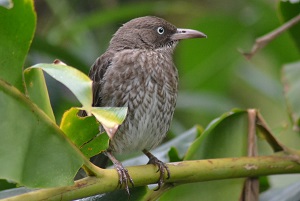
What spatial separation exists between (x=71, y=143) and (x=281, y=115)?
13.7 feet

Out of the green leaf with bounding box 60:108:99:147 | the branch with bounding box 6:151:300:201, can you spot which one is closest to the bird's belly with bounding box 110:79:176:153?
the branch with bounding box 6:151:300:201

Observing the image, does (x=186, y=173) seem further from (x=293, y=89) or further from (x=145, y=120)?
(x=293, y=89)

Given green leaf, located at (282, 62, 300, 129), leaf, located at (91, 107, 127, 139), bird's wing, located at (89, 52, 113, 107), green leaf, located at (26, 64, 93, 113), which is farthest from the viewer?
bird's wing, located at (89, 52, 113, 107)

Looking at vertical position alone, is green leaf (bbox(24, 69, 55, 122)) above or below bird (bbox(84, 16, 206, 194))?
above

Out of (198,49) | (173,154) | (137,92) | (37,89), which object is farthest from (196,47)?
(37,89)

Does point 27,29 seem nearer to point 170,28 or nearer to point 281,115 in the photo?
point 170,28

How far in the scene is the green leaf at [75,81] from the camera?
2152 mm

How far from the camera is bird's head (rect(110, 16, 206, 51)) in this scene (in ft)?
13.5

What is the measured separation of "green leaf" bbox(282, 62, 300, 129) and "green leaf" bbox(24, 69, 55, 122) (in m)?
1.42

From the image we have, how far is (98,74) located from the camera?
150 inches

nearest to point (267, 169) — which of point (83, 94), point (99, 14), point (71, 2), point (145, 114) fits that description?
point (145, 114)

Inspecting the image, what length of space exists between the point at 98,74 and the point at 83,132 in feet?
4.37

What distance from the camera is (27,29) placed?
7.62 feet

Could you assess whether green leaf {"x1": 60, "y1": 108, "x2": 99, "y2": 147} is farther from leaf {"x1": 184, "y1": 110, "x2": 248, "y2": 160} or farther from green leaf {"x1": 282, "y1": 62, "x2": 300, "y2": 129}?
green leaf {"x1": 282, "y1": 62, "x2": 300, "y2": 129}
